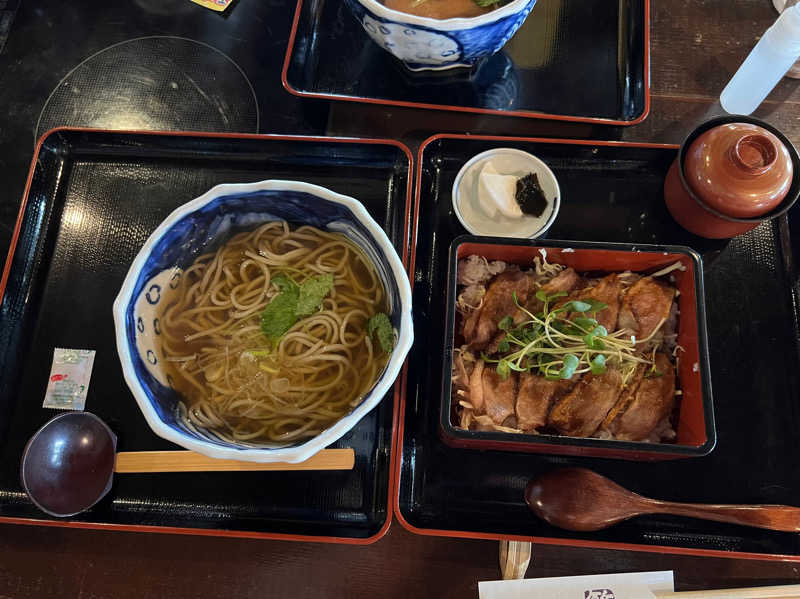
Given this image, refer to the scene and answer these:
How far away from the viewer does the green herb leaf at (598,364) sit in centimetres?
136

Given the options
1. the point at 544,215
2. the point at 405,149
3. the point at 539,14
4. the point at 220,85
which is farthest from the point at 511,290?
the point at 220,85

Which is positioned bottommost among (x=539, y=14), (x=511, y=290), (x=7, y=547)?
(x=7, y=547)

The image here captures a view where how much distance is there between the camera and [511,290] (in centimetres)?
147

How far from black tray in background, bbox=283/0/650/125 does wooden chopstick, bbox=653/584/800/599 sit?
136cm

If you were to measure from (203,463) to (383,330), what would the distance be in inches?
23.1

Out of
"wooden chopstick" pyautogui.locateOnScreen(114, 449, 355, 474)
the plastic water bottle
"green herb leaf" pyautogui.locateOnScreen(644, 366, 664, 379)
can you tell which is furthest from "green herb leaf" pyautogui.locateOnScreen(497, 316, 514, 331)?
the plastic water bottle

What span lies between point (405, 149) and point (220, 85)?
0.72m

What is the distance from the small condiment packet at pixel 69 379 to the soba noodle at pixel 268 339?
0.34 metres

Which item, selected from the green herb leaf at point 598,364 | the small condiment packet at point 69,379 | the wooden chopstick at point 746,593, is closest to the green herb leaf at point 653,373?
the green herb leaf at point 598,364

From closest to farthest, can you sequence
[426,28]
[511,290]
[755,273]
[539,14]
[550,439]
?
[550,439], [426,28], [511,290], [755,273], [539,14]

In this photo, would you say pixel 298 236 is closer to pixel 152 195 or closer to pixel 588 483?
pixel 152 195

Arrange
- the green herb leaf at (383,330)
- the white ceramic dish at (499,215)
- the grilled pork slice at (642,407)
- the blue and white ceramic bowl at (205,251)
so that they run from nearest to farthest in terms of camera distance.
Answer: the blue and white ceramic bowl at (205,251), the green herb leaf at (383,330), the grilled pork slice at (642,407), the white ceramic dish at (499,215)

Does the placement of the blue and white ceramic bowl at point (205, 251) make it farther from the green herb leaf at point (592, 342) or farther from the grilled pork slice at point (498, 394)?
the green herb leaf at point (592, 342)

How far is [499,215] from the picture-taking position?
156 cm
